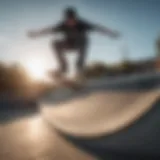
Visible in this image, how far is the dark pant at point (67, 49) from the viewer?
6059 millimetres

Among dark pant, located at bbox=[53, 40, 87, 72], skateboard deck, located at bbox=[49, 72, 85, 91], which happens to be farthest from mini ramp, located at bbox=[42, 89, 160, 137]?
dark pant, located at bbox=[53, 40, 87, 72]

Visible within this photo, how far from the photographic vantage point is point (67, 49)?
244 inches

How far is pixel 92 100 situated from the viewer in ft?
23.4

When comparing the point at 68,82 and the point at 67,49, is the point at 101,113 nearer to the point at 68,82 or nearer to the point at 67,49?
the point at 67,49

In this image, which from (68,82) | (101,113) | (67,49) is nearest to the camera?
(101,113)

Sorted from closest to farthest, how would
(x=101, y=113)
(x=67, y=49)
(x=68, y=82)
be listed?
(x=101, y=113) → (x=67, y=49) → (x=68, y=82)

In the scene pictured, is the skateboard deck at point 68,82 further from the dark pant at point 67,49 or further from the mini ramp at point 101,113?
the dark pant at point 67,49

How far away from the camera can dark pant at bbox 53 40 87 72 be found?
6059mm

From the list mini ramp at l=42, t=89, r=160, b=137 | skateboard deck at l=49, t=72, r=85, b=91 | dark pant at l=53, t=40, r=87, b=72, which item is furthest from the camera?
skateboard deck at l=49, t=72, r=85, b=91

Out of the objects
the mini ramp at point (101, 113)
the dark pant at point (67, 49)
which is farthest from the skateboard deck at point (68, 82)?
the dark pant at point (67, 49)

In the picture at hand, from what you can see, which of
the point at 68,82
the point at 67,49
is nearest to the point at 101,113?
the point at 67,49

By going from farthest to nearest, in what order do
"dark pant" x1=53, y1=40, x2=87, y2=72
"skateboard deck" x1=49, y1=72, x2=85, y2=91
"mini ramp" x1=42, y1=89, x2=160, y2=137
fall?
1. "skateboard deck" x1=49, y1=72, x2=85, y2=91
2. "dark pant" x1=53, y1=40, x2=87, y2=72
3. "mini ramp" x1=42, y1=89, x2=160, y2=137

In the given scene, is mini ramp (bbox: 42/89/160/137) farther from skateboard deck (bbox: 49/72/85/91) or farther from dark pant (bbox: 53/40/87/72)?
dark pant (bbox: 53/40/87/72)

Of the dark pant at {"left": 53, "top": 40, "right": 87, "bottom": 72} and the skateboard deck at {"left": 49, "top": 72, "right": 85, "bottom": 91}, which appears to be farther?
the skateboard deck at {"left": 49, "top": 72, "right": 85, "bottom": 91}
